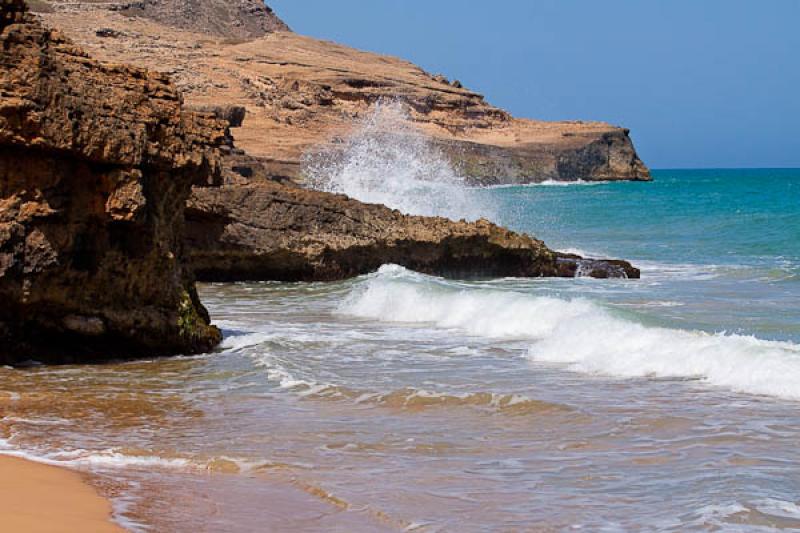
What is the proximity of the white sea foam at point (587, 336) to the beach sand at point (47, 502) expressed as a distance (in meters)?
4.76

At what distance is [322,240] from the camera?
643 inches

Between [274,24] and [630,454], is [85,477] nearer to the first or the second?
[630,454]

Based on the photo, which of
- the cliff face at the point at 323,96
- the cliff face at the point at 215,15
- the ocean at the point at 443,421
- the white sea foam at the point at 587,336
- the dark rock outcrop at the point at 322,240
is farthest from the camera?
the cliff face at the point at 215,15

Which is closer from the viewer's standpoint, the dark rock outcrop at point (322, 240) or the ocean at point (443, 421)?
the ocean at point (443, 421)

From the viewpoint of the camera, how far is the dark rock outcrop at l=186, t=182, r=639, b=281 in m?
15.9

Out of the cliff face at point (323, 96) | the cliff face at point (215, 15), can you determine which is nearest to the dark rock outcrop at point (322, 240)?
the cliff face at point (323, 96)

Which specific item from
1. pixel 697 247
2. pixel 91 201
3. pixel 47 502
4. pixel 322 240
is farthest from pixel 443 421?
pixel 697 247

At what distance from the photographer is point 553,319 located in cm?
1216

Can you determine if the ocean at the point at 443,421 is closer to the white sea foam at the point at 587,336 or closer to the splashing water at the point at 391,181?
the white sea foam at the point at 587,336

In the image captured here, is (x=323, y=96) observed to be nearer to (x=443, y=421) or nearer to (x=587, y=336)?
(x=587, y=336)

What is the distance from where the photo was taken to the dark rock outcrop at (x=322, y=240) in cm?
1585

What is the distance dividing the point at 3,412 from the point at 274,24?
111m

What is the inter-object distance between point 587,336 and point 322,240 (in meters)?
6.42

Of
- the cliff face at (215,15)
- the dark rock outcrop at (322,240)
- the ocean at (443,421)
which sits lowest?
the ocean at (443,421)
